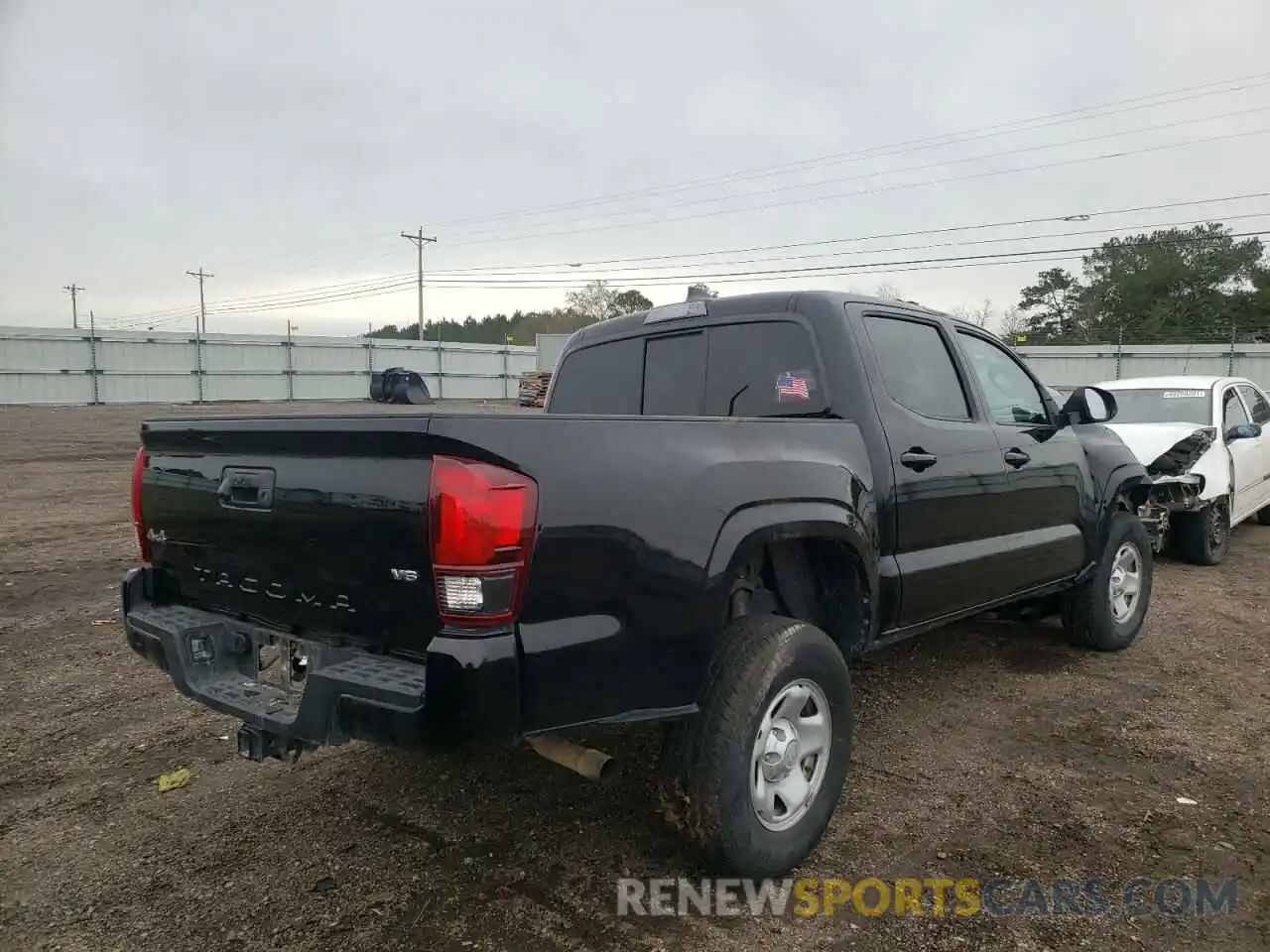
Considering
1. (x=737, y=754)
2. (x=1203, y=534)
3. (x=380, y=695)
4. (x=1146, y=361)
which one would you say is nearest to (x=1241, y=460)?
(x=1203, y=534)

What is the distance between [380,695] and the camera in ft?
7.36

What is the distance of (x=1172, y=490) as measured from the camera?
738 centimetres

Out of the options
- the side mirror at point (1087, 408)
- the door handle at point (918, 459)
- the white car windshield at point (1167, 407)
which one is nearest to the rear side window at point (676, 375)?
the door handle at point (918, 459)

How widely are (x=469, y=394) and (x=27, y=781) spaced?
4141 centimetres

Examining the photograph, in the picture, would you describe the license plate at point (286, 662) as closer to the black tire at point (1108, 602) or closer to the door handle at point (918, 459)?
the door handle at point (918, 459)

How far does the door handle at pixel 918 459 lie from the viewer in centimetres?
351

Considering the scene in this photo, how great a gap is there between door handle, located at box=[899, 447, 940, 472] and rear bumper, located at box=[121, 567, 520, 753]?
1.94 metres

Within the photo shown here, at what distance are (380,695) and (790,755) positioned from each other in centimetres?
136

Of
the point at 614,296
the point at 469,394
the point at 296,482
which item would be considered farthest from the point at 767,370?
the point at 614,296

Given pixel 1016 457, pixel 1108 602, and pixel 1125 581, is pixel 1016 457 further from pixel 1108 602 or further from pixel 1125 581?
pixel 1125 581

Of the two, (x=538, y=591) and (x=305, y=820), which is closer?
(x=538, y=591)

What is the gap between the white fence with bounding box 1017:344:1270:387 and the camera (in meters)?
29.3

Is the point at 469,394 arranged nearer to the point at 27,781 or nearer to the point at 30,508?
the point at 30,508
